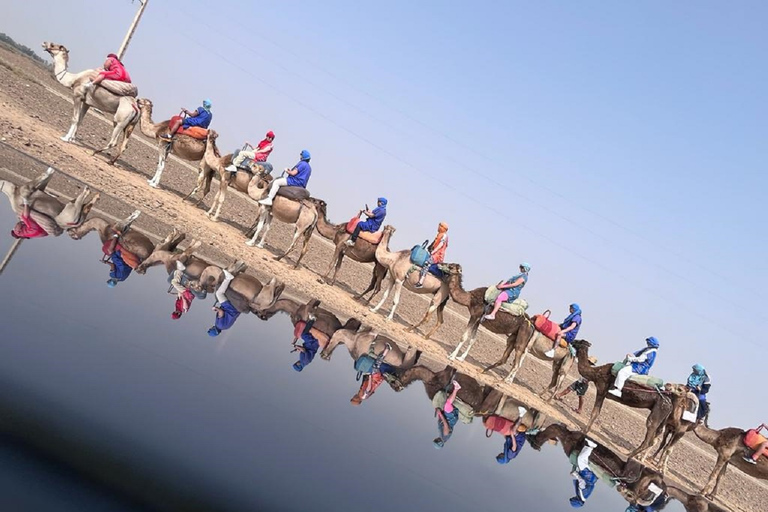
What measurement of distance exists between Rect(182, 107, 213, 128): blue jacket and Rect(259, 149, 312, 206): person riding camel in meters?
3.05

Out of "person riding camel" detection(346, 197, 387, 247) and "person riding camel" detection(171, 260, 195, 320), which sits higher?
"person riding camel" detection(346, 197, 387, 247)

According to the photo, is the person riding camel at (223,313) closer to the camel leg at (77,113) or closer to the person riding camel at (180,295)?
the person riding camel at (180,295)

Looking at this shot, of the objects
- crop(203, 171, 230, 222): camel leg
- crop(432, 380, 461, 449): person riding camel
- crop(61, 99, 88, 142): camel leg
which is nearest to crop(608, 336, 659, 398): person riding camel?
crop(432, 380, 461, 449): person riding camel

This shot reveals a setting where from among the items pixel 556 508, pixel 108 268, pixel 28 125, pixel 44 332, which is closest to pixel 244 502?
pixel 44 332

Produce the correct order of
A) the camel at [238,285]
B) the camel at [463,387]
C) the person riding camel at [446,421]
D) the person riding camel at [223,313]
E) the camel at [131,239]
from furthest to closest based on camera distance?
the camel at [463,387]
the camel at [238,285]
the camel at [131,239]
the person riding camel at [446,421]
the person riding camel at [223,313]

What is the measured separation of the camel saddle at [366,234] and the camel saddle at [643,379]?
286 inches

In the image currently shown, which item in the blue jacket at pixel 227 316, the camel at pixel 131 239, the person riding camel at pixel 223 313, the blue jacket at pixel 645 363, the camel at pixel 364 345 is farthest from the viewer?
the blue jacket at pixel 645 363

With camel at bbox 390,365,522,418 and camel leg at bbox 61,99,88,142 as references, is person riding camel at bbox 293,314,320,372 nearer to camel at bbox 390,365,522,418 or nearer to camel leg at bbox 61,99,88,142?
camel at bbox 390,365,522,418

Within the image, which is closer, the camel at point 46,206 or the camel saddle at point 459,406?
the camel at point 46,206

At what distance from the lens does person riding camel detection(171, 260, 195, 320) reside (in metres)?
8.98

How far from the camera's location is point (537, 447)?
13031 mm

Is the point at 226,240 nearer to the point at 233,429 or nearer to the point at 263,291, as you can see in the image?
Result: the point at 263,291

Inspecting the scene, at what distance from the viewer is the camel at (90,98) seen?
1858cm

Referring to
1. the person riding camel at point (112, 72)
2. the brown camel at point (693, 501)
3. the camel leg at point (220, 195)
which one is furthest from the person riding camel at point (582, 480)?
the person riding camel at point (112, 72)
